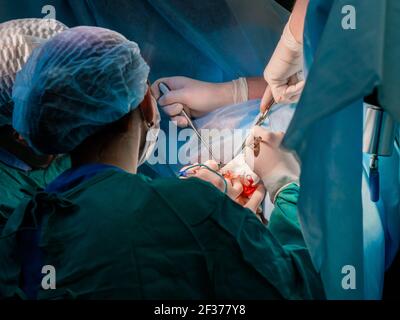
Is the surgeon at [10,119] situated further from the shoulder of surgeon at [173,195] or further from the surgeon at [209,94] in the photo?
the shoulder of surgeon at [173,195]

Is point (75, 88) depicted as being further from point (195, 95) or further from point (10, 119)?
point (195, 95)

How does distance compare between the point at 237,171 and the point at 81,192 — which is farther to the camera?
the point at 237,171

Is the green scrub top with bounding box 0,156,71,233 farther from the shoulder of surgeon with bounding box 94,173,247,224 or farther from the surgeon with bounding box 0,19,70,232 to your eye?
the shoulder of surgeon with bounding box 94,173,247,224

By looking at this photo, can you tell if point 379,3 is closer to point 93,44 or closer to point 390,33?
point 390,33

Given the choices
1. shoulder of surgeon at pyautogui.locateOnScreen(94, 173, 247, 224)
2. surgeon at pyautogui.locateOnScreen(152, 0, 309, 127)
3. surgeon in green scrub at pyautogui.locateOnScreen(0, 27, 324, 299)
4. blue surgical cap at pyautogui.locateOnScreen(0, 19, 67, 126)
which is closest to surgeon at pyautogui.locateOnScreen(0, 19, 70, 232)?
blue surgical cap at pyautogui.locateOnScreen(0, 19, 67, 126)

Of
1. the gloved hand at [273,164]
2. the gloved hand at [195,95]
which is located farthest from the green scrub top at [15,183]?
the gloved hand at [273,164]

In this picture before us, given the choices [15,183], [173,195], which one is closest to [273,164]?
[173,195]

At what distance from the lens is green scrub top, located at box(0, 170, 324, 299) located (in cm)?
146

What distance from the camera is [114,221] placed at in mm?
1462

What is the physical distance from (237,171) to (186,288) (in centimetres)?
79

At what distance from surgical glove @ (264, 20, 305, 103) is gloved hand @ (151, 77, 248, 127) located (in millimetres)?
168

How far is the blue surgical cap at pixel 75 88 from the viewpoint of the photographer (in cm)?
162

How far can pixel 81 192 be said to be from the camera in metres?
1.54

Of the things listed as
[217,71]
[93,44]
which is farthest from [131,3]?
[93,44]
